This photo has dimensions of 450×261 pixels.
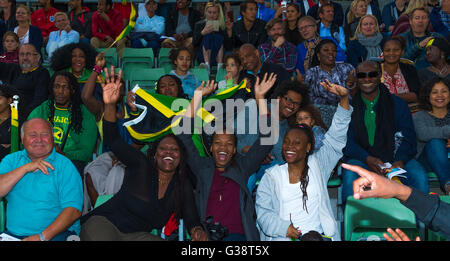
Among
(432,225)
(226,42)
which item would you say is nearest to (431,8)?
(226,42)

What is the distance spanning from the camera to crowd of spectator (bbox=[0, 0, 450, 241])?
3.48 metres

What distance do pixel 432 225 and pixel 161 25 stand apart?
5866 mm

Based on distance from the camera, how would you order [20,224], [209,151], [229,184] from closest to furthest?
[20,224] → [229,184] → [209,151]

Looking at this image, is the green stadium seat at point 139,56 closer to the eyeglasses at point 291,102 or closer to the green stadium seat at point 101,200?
the eyeglasses at point 291,102

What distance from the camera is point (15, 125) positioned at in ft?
14.4

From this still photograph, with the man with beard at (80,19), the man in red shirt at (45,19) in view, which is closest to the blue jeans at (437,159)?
the man with beard at (80,19)

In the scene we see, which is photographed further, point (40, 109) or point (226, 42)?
point (226, 42)

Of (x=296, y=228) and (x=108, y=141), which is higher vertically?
(x=108, y=141)

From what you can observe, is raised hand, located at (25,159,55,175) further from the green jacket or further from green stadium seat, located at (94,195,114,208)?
the green jacket

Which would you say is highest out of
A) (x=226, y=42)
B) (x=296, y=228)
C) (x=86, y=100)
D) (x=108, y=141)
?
(x=226, y=42)

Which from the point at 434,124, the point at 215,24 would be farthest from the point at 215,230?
the point at 215,24

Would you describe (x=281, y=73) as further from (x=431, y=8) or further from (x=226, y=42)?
(x=431, y=8)

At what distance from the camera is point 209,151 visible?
4211mm
